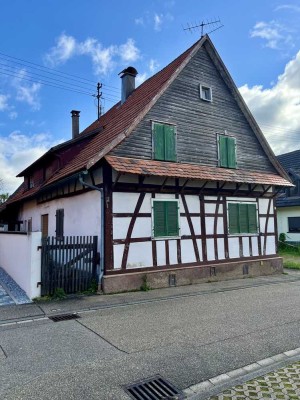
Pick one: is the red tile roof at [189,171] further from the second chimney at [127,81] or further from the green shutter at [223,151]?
the second chimney at [127,81]

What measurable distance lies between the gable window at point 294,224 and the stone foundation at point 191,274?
11.5 meters

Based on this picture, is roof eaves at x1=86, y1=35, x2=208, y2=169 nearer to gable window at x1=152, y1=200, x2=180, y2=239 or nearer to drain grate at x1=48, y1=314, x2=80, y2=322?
gable window at x1=152, y1=200, x2=180, y2=239

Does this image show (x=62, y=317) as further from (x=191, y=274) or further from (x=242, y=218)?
(x=242, y=218)

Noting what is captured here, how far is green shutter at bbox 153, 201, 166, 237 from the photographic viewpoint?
33.9 ft

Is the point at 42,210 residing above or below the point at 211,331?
above

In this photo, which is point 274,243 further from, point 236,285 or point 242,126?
point 242,126

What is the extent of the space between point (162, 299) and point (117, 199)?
10.5ft

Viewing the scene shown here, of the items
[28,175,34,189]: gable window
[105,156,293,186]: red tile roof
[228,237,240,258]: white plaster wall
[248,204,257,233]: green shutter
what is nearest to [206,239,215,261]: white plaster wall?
[228,237,240,258]: white plaster wall

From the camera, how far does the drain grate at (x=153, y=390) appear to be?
3613mm

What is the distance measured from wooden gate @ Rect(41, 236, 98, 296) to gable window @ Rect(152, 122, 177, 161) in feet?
11.8

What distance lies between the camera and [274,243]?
1362cm

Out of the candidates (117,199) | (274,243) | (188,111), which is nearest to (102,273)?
(117,199)

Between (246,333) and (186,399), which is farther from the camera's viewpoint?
(246,333)

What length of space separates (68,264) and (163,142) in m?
5.13
